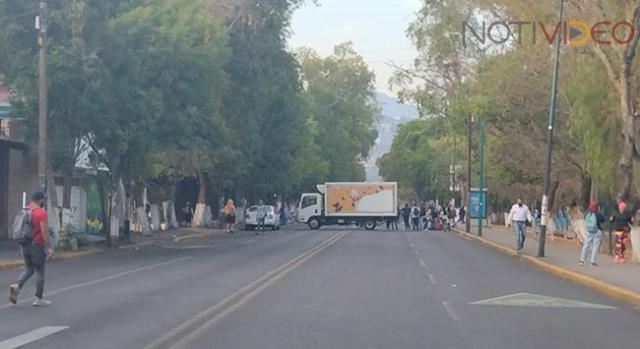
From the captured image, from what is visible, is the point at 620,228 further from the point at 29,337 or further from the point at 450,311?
the point at 29,337

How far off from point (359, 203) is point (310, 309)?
5379 cm

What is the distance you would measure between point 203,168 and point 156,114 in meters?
20.4

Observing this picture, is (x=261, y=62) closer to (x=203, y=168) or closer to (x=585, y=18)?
(x=203, y=168)

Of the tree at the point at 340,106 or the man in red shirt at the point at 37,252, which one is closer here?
the man in red shirt at the point at 37,252

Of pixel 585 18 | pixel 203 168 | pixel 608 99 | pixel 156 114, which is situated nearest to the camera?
pixel 585 18

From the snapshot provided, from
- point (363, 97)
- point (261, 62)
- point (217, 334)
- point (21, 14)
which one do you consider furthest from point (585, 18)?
point (363, 97)

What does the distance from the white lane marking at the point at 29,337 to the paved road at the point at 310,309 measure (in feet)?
0.08

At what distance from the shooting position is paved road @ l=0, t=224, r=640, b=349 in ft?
44.8

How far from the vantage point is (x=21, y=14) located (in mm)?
34000

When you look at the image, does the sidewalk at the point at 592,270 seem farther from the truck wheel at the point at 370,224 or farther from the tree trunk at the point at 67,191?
the truck wheel at the point at 370,224

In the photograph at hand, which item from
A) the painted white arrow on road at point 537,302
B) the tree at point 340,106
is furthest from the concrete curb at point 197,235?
the tree at point 340,106

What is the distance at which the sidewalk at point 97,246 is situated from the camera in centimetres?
2989

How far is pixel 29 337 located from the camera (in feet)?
44.0

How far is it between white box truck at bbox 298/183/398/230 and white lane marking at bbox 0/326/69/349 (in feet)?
183
